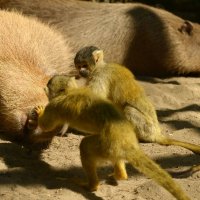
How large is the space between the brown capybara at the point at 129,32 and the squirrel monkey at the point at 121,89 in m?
2.85

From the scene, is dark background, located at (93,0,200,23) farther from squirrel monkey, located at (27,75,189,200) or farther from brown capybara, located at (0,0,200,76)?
squirrel monkey, located at (27,75,189,200)

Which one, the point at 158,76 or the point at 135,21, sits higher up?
the point at 135,21

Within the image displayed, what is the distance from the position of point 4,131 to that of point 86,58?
1.01 meters

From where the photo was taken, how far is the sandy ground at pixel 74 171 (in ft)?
12.9

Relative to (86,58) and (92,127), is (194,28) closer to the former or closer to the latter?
(86,58)

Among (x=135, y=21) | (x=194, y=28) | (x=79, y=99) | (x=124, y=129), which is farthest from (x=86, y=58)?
(x=194, y=28)

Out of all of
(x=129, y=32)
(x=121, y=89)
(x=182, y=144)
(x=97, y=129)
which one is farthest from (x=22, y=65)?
(x=129, y=32)

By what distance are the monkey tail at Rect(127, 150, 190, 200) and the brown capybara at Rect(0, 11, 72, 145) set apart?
1622 millimetres

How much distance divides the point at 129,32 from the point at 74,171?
401 centimetres

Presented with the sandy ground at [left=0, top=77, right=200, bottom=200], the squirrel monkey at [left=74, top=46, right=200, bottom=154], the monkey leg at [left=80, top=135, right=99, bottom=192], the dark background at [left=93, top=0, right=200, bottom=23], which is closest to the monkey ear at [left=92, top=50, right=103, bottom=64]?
the squirrel monkey at [left=74, top=46, right=200, bottom=154]

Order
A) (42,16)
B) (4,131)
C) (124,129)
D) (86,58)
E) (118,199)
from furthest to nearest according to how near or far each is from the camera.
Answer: (42,16) < (4,131) < (86,58) < (118,199) < (124,129)

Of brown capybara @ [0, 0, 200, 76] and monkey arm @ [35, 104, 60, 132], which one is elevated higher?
monkey arm @ [35, 104, 60, 132]

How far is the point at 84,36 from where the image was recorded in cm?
780

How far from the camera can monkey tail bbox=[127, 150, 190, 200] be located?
348 cm
